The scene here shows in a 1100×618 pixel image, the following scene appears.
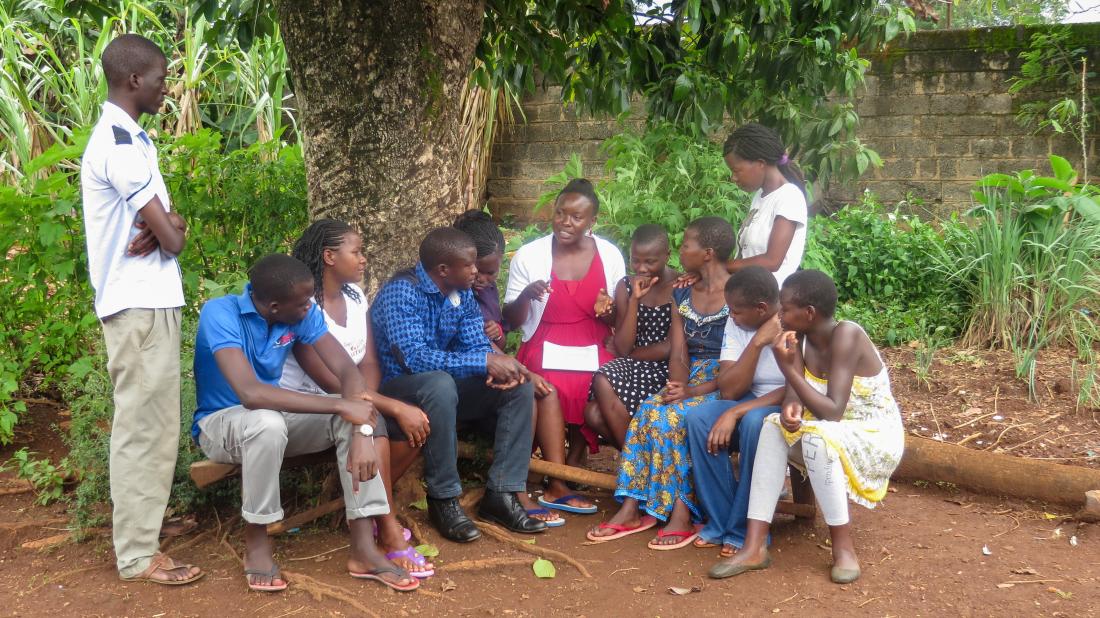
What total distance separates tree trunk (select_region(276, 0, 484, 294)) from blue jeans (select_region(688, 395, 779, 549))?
1.52 metres

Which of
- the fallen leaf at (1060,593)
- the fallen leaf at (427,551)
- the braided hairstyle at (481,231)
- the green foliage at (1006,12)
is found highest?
the green foliage at (1006,12)

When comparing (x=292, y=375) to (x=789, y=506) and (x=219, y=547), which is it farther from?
(x=789, y=506)

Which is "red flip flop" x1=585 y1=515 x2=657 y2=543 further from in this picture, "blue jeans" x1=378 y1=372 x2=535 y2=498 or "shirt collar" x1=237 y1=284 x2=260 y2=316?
"shirt collar" x1=237 y1=284 x2=260 y2=316

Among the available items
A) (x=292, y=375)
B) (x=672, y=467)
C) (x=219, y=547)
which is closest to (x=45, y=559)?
(x=219, y=547)

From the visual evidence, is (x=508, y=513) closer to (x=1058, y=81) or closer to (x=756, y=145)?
(x=756, y=145)

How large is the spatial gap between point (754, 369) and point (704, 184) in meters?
1.77

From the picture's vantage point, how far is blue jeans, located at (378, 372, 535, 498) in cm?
378

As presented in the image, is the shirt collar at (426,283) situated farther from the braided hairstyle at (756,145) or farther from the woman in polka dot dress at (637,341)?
the braided hairstyle at (756,145)

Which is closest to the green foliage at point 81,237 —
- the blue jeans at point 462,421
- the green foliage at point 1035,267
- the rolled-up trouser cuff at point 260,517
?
the blue jeans at point 462,421

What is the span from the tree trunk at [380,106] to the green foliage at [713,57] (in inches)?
25.7

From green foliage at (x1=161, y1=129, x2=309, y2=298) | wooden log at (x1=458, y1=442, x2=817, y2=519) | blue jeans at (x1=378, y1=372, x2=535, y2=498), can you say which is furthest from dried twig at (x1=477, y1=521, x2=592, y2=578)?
green foliage at (x1=161, y1=129, x2=309, y2=298)

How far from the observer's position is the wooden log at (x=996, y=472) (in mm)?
4152

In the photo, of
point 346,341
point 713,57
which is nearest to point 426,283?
point 346,341

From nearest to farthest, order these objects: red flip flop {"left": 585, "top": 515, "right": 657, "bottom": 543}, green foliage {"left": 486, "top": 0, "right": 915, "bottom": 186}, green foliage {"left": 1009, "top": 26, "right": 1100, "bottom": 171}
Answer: red flip flop {"left": 585, "top": 515, "right": 657, "bottom": 543}
green foliage {"left": 486, "top": 0, "right": 915, "bottom": 186}
green foliage {"left": 1009, "top": 26, "right": 1100, "bottom": 171}
